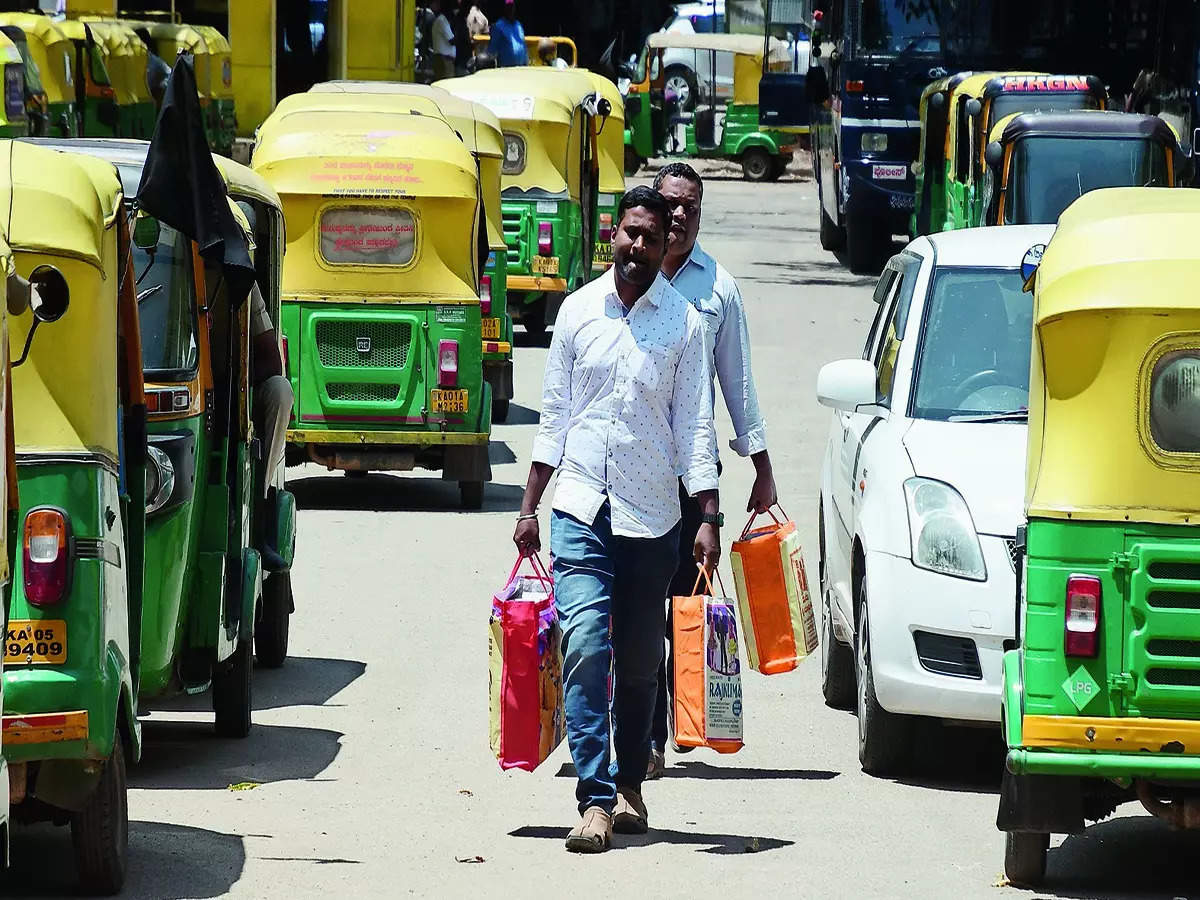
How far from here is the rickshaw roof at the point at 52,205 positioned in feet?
20.5

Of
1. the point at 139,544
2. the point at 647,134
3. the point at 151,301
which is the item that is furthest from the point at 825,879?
the point at 647,134

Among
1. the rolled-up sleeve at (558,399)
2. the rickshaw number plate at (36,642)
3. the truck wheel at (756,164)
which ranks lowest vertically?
the truck wheel at (756,164)

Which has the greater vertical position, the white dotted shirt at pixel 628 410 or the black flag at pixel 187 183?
the black flag at pixel 187 183

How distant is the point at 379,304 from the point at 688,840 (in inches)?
299

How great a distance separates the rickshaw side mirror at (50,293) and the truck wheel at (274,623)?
3.90 m

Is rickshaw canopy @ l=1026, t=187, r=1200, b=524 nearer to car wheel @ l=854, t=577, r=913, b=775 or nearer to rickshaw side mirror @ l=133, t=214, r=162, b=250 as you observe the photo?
car wheel @ l=854, t=577, r=913, b=775

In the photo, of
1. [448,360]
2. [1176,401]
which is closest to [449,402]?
[448,360]

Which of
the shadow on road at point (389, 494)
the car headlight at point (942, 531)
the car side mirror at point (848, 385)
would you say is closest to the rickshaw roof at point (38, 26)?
the shadow on road at point (389, 494)

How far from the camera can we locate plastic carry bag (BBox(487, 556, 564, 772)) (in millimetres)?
6887

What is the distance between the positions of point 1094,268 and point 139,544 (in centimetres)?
285

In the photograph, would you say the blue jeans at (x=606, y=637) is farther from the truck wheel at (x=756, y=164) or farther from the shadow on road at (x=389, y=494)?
the truck wheel at (x=756, y=164)

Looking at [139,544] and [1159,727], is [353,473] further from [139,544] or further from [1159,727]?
[1159,727]

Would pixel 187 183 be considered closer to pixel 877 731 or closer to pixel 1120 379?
pixel 877 731

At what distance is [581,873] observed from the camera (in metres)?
6.69
